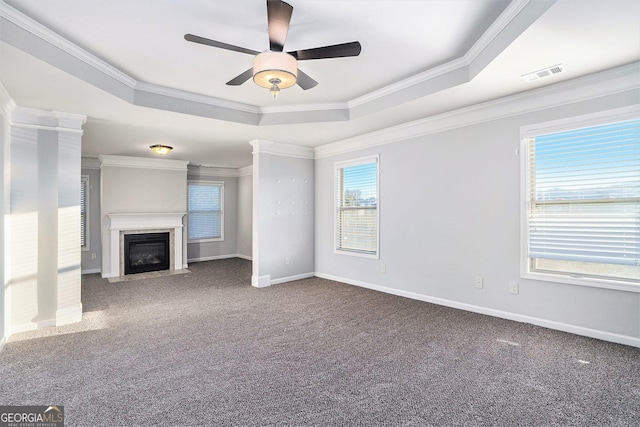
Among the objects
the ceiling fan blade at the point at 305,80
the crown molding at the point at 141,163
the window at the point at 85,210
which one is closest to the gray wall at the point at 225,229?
the crown molding at the point at 141,163

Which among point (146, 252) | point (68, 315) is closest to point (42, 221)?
point (68, 315)

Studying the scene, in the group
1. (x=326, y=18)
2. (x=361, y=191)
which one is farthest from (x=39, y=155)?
(x=361, y=191)

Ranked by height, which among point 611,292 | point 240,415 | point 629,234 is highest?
point 629,234

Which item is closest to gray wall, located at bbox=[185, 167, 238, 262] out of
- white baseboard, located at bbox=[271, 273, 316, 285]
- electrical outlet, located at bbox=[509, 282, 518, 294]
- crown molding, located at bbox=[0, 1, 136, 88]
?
white baseboard, located at bbox=[271, 273, 316, 285]

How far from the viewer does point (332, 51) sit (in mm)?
2316

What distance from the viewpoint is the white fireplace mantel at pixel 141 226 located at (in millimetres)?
6457

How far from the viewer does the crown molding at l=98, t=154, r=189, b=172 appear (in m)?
6.54

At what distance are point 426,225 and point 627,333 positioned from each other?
222cm

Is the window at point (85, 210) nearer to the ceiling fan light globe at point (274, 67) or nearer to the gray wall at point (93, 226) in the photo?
the gray wall at point (93, 226)

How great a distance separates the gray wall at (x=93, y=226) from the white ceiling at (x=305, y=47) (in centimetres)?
304

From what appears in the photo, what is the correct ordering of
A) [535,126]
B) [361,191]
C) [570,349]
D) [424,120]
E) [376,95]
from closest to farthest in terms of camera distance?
[570,349], [535,126], [376,95], [424,120], [361,191]

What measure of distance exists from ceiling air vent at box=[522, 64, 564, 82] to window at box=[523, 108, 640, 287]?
622 mm

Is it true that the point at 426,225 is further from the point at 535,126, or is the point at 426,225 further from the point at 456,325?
the point at 535,126

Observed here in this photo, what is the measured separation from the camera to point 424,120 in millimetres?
4363
